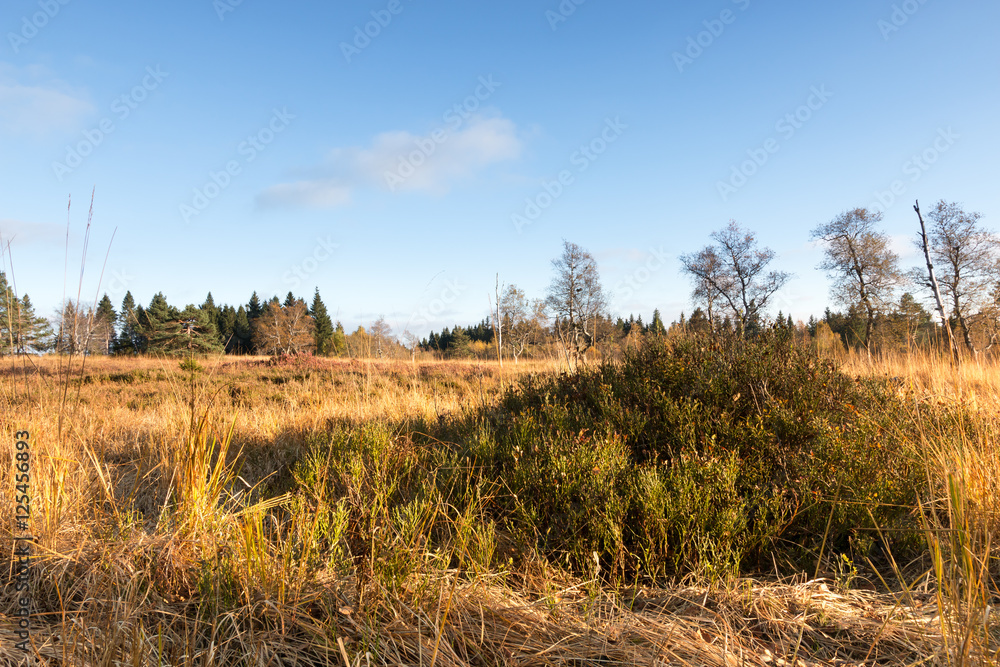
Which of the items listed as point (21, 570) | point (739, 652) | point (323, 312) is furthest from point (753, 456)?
point (323, 312)

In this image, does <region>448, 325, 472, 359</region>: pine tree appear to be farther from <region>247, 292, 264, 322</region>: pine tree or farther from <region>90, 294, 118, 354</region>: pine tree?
<region>247, 292, 264, 322</region>: pine tree

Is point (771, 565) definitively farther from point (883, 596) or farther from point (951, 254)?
point (951, 254)

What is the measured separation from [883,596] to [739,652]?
1.01m

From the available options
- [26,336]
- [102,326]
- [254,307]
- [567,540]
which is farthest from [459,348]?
[254,307]

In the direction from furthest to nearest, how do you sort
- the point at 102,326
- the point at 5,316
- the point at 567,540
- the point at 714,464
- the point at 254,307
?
the point at 254,307
the point at 102,326
the point at 5,316
the point at 714,464
the point at 567,540

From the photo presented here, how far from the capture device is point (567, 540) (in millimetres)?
2496

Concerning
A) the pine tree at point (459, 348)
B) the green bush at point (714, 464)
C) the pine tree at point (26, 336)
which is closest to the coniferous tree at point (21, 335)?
the pine tree at point (26, 336)

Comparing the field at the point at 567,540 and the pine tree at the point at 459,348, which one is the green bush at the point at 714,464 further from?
the pine tree at the point at 459,348

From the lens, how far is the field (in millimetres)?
1750

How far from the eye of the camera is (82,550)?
2.30 m

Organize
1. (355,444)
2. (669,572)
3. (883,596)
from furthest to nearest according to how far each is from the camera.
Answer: (355,444) < (669,572) < (883,596)

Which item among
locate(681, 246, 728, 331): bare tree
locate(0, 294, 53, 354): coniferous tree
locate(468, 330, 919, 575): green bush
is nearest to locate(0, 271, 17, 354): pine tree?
locate(0, 294, 53, 354): coniferous tree

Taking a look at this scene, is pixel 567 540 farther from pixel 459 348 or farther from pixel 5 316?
pixel 459 348

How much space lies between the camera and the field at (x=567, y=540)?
175 centimetres
